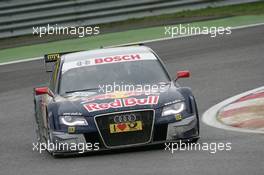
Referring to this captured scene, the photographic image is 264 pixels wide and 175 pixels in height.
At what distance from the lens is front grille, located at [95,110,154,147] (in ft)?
37.9

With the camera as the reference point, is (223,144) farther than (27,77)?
No

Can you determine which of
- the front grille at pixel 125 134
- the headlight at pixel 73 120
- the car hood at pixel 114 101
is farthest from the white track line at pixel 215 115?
the headlight at pixel 73 120

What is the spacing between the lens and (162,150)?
38.1 ft

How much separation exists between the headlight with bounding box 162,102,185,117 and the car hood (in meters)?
0.06

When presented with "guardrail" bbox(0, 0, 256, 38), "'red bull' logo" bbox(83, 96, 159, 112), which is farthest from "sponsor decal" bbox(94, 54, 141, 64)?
"guardrail" bbox(0, 0, 256, 38)

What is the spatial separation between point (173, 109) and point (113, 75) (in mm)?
1363

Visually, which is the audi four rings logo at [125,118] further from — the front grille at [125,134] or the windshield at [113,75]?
the windshield at [113,75]

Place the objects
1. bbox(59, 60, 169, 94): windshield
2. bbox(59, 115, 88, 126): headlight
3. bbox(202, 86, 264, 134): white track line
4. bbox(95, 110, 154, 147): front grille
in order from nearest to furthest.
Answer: bbox(95, 110, 154, 147): front grille, bbox(59, 115, 88, 126): headlight, bbox(59, 60, 169, 94): windshield, bbox(202, 86, 264, 134): white track line

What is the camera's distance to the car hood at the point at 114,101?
11688mm

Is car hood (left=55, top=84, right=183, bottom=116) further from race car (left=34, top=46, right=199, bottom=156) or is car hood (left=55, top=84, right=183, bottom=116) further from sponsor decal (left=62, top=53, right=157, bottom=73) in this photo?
sponsor decal (left=62, top=53, right=157, bottom=73)

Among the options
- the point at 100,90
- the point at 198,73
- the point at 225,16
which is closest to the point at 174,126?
the point at 100,90

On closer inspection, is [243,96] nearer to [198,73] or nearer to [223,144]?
[198,73]

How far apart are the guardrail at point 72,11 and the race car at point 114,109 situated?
12180mm

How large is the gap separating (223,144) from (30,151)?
8.38 ft
